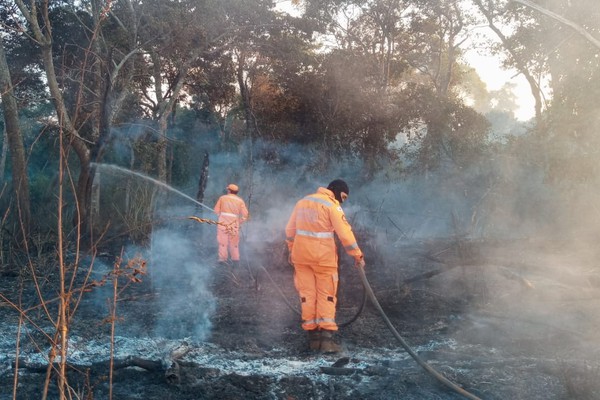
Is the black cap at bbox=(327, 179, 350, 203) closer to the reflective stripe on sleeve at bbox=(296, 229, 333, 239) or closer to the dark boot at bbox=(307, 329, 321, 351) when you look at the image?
the reflective stripe on sleeve at bbox=(296, 229, 333, 239)

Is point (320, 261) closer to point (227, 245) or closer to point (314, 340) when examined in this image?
point (314, 340)

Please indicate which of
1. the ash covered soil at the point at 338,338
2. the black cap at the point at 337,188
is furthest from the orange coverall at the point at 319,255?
the ash covered soil at the point at 338,338

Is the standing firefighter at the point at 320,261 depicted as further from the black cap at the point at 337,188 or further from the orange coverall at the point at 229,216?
the orange coverall at the point at 229,216

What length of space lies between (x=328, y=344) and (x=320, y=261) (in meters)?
0.83

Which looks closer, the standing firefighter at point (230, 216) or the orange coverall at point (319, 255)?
the orange coverall at point (319, 255)

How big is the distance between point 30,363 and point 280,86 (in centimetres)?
1375

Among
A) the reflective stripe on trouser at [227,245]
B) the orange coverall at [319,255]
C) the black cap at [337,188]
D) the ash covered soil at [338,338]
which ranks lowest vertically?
the ash covered soil at [338,338]

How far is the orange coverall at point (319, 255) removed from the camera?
16.9ft

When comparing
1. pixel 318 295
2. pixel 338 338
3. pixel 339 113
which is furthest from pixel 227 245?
pixel 339 113

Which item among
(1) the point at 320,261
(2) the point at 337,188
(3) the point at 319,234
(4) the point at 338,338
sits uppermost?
(2) the point at 337,188

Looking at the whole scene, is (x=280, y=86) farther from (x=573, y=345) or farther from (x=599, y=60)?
(x=573, y=345)

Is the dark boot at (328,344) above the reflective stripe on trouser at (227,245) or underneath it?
underneath

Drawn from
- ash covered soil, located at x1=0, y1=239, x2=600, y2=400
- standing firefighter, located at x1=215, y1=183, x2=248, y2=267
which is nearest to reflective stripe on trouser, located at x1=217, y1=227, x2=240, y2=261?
standing firefighter, located at x1=215, y1=183, x2=248, y2=267

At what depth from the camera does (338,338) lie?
5527mm
